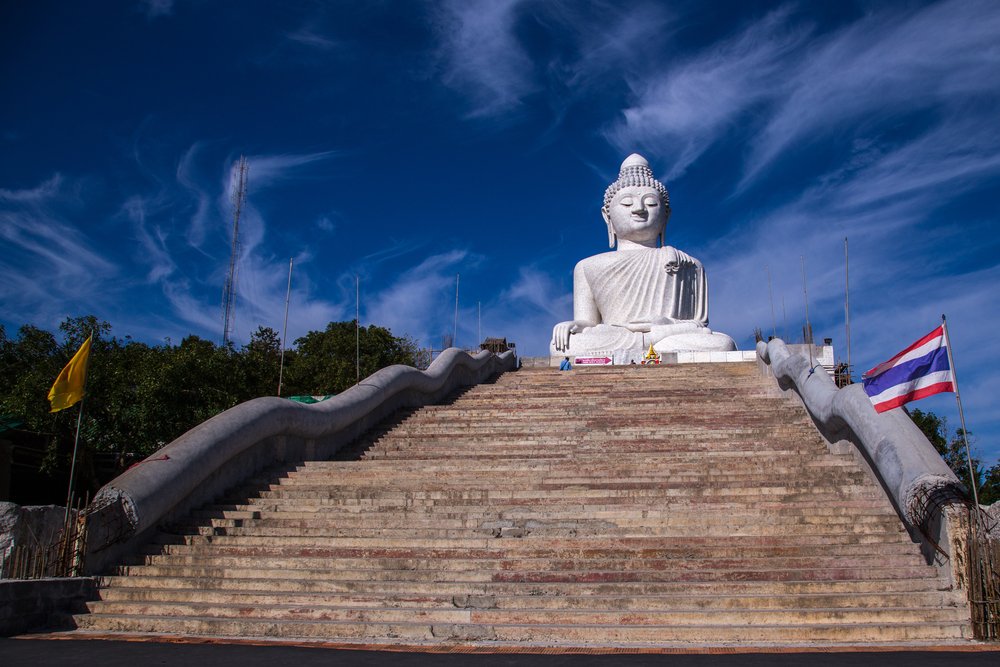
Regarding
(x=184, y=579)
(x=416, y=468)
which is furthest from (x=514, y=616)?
(x=416, y=468)

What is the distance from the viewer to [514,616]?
5852 mm

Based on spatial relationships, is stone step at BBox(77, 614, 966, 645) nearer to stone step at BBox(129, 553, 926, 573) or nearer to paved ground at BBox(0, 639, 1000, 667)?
paved ground at BBox(0, 639, 1000, 667)

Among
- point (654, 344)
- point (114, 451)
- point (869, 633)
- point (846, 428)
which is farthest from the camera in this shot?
point (654, 344)

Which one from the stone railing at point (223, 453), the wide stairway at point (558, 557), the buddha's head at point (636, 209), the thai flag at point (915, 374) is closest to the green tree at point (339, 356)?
the buddha's head at point (636, 209)

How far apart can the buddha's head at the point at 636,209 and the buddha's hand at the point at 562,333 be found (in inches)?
147

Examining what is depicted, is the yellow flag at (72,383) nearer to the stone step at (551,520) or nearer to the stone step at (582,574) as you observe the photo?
the stone step at (551,520)

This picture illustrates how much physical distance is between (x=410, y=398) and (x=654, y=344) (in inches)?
327

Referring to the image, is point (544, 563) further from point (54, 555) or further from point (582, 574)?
point (54, 555)

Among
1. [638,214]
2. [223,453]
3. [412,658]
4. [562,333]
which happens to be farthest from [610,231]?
[412,658]

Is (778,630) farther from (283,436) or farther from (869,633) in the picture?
(283,436)

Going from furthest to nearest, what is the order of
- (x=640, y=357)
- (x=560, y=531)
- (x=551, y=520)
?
(x=640, y=357) → (x=551, y=520) → (x=560, y=531)

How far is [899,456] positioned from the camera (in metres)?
6.82

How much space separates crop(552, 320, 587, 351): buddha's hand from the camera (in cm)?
2078

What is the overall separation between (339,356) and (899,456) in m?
29.4
